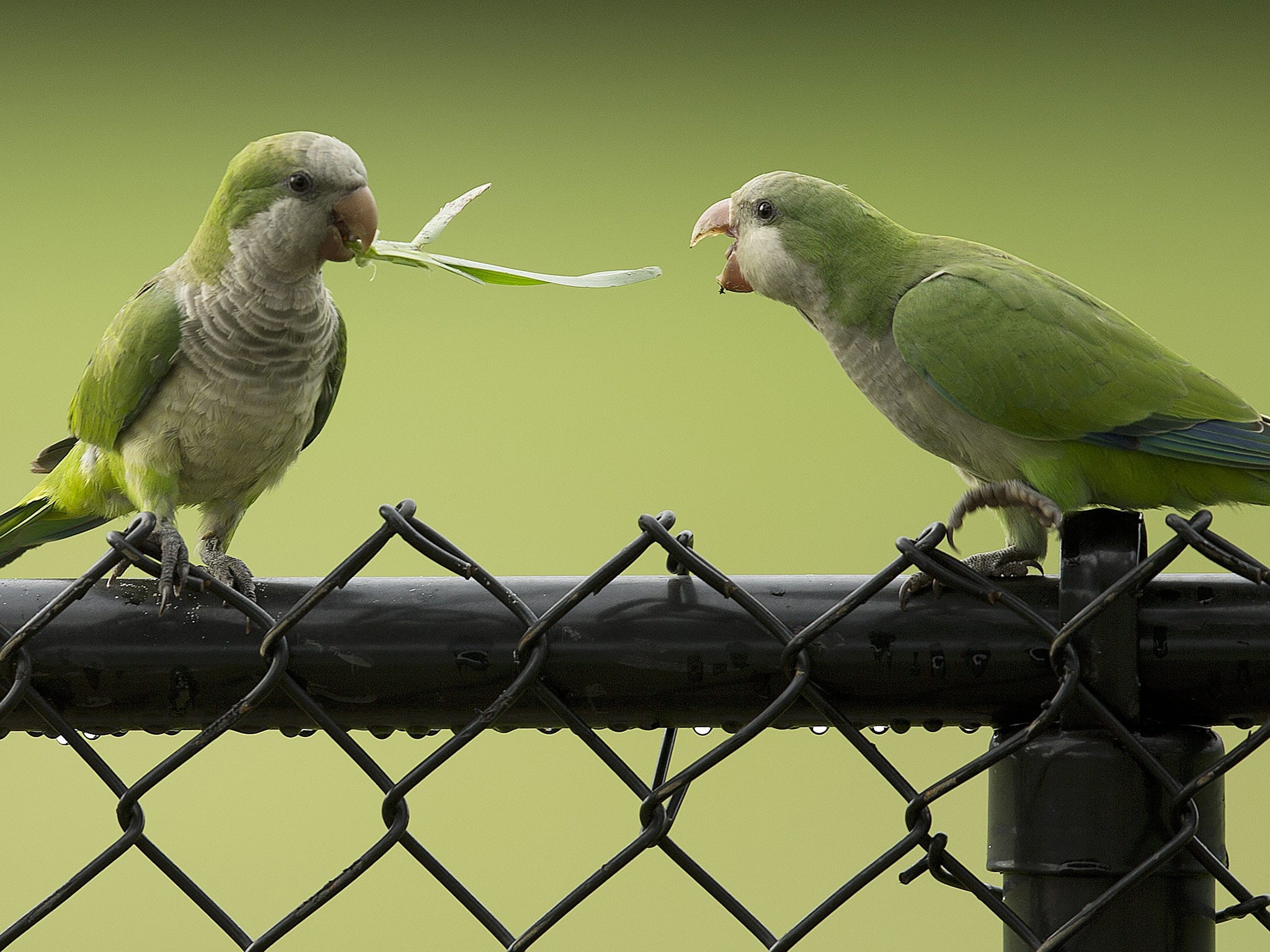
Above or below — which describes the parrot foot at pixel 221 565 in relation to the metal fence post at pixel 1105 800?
above

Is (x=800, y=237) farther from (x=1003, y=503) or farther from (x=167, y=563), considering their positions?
(x=167, y=563)

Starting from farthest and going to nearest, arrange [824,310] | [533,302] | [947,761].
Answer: [533,302] < [947,761] < [824,310]

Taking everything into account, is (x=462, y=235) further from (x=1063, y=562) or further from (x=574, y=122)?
(x=1063, y=562)

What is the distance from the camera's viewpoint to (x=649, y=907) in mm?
2664

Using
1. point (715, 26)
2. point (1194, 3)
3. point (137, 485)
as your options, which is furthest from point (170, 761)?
point (1194, 3)

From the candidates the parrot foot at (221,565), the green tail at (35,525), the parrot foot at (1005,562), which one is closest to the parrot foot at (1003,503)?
the parrot foot at (1005,562)

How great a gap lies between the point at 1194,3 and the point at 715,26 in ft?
3.66

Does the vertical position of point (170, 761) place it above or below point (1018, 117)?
below

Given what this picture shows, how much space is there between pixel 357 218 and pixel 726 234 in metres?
0.39

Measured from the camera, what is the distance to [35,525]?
1368 mm

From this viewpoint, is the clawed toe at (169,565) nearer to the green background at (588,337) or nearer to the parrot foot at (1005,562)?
the parrot foot at (1005,562)

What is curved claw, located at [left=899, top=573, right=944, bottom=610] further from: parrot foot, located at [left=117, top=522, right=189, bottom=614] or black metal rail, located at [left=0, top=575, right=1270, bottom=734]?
parrot foot, located at [left=117, top=522, right=189, bottom=614]

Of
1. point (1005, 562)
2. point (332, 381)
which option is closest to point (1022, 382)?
point (1005, 562)

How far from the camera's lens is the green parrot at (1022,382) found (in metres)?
1.06
